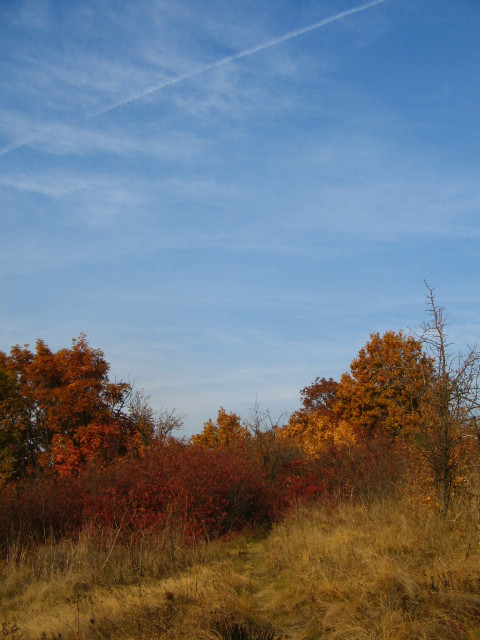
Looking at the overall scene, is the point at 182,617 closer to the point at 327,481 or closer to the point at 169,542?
the point at 169,542

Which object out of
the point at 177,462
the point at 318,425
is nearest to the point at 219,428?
the point at 318,425

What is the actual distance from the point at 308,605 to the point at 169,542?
3892 millimetres

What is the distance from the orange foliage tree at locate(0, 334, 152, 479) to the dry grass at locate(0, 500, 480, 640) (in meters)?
20.5

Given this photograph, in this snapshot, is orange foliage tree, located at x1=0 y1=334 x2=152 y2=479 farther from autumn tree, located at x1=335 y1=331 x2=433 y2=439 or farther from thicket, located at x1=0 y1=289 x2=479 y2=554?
autumn tree, located at x1=335 y1=331 x2=433 y2=439

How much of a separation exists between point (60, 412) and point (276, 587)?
83.9 ft

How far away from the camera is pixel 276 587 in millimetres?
7703

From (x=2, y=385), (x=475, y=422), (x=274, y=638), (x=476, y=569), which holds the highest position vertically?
(x=2, y=385)

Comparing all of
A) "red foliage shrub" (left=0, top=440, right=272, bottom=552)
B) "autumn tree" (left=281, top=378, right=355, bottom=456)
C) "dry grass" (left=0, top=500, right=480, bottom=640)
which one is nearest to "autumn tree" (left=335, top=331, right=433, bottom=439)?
"autumn tree" (left=281, top=378, right=355, bottom=456)

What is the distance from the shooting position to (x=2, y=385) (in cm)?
3303

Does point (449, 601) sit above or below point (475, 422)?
below

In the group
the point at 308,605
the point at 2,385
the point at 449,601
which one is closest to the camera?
the point at 449,601

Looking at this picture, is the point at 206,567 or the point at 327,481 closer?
the point at 206,567

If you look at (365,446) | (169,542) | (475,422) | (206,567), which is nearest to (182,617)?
(206,567)

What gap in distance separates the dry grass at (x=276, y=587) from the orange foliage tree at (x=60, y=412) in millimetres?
20515
